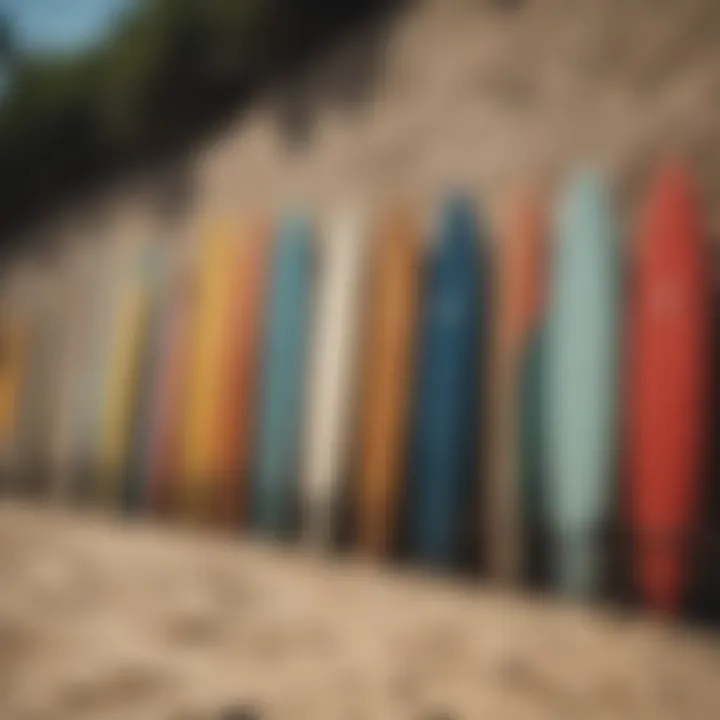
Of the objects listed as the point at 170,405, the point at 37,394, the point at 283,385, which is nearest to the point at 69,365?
the point at 37,394

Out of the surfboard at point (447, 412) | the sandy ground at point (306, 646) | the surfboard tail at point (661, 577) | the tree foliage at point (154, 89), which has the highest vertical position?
the tree foliage at point (154, 89)

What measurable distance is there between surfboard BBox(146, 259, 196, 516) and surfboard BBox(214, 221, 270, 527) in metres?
0.07

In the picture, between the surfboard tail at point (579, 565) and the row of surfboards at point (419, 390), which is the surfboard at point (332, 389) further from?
the surfboard tail at point (579, 565)

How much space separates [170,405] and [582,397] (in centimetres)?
54

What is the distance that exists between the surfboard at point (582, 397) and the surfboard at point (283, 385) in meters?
0.30

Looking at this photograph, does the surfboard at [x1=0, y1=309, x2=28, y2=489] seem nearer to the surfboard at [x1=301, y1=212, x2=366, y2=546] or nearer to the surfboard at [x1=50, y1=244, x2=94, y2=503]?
the surfboard at [x1=50, y1=244, x2=94, y2=503]

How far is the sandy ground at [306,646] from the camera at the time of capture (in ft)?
2.07

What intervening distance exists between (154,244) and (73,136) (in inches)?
9.5

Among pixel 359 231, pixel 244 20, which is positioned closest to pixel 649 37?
pixel 359 231

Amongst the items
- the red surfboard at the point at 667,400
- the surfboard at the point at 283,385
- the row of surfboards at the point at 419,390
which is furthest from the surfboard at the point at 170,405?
the red surfboard at the point at 667,400

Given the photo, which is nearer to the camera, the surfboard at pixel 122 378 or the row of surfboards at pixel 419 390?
the row of surfboards at pixel 419 390

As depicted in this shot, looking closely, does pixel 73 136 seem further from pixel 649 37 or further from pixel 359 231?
pixel 649 37

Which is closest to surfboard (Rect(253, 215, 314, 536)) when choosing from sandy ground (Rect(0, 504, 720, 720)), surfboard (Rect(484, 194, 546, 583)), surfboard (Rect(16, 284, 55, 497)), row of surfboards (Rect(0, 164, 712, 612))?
row of surfboards (Rect(0, 164, 712, 612))

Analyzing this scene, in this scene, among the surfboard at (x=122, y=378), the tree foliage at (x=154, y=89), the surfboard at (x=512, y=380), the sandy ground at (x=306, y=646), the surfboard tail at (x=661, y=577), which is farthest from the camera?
the tree foliage at (x=154, y=89)
